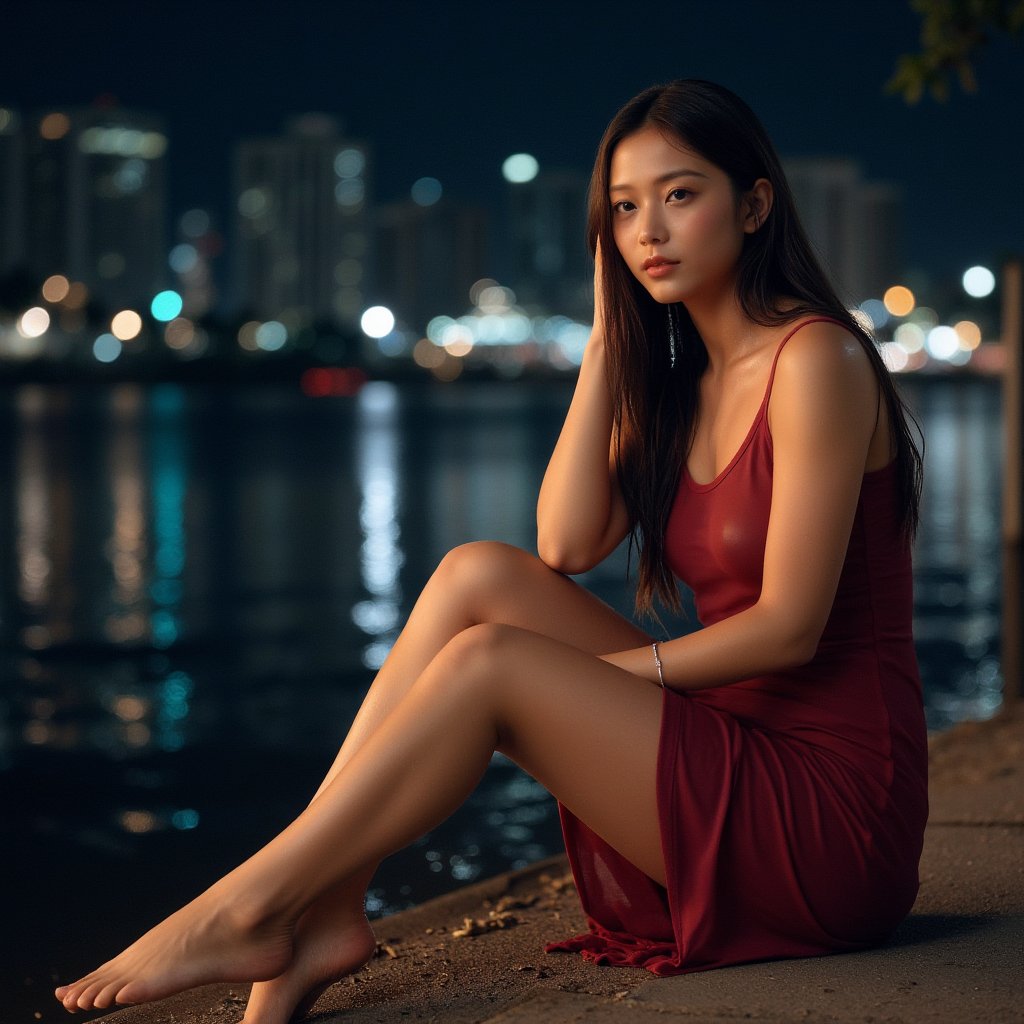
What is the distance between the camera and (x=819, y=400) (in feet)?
8.14

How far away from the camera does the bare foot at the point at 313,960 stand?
2.40 m

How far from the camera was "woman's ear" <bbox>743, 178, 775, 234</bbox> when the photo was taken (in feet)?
8.70

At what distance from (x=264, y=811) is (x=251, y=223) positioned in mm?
191112

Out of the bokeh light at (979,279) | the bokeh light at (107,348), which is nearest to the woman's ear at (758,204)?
the bokeh light at (979,279)

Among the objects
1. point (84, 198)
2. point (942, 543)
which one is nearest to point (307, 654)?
point (942, 543)

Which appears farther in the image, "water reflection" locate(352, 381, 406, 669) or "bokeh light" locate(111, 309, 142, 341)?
"bokeh light" locate(111, 309, 142, 341)

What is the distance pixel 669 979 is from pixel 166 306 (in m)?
147

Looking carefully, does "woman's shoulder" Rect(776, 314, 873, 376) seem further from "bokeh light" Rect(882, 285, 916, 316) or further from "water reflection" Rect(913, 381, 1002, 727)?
"bokeh light" Rect(882, 285, 916, 316)

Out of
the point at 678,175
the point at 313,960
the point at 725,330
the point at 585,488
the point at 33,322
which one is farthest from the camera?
the point at 33,322

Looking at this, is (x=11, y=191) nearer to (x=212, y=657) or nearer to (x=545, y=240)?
(x=545, y=240)

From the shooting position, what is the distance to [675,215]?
265 centimetres

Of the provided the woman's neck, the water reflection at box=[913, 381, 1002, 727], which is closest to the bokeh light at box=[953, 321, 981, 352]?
the water reflection at box=[913, 381, 1002, 727]

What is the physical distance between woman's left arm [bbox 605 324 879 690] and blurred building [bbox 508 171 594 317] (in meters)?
171

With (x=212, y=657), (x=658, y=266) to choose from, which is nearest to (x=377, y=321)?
(x=212, y=657)
